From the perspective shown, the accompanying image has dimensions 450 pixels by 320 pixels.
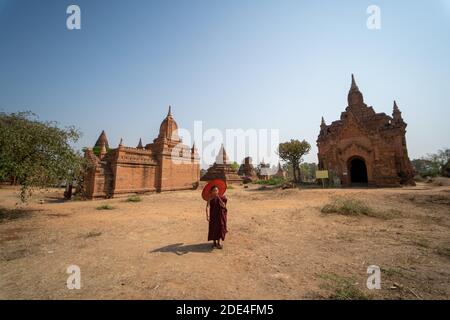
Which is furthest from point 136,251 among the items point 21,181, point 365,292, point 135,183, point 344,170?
point 344,170

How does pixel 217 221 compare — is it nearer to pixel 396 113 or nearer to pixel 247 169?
pixel 396 113

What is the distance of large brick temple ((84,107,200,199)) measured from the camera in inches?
684

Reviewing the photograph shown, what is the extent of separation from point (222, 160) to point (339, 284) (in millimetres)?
29472

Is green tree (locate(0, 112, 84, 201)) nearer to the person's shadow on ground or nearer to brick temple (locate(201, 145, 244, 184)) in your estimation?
the person's shadow on ground

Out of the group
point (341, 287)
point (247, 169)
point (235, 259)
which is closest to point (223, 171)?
point (247, 169)

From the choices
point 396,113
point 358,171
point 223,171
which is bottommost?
point 358,171

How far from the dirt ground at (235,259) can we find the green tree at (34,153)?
2.62 m

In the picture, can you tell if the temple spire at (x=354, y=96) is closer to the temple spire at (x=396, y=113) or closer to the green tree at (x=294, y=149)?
the temple spire at (x=396, y=113)

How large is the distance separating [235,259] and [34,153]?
10840mm

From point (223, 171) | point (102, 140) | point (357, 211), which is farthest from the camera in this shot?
point (102, 140)

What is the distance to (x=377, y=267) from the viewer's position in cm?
361

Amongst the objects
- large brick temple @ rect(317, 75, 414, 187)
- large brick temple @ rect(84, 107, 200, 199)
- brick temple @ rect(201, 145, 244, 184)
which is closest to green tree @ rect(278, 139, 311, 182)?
large brick temple @ rect(317, 75, 414, 187)

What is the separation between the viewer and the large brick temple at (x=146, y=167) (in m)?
17.4

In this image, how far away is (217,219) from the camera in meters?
4.90
